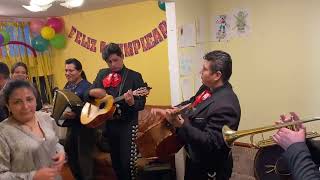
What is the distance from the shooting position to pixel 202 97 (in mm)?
2170

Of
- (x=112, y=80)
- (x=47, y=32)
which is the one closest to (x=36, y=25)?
(x=47, y=32)

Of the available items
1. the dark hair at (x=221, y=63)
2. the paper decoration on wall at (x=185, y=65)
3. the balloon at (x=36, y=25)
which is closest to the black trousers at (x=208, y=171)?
the dark hair at (x=221, y=63)

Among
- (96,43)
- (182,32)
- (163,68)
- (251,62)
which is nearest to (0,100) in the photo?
(182,32)

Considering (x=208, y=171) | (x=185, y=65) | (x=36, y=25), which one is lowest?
(x=208, y=171)

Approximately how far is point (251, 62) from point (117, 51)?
133 centimetres

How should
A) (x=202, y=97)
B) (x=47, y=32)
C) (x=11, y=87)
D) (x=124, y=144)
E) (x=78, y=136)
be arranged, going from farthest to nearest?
(x=47, y=32)
(x=78, y=136)
(x=124, y=144)
(x=202, y=97)
(x=11, y=87)

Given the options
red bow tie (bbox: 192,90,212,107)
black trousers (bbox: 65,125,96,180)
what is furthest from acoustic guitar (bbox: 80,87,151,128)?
red bow tie (bbox: 192,90,212,107)

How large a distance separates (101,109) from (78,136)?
55 cm

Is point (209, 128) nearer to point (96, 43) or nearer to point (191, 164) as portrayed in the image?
point (191, 164)

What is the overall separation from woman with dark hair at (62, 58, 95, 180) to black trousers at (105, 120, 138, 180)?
0.43 meters

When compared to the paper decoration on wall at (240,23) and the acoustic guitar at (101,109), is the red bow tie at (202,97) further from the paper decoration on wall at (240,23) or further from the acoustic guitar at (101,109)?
the paper decoration on wall at (240,23)

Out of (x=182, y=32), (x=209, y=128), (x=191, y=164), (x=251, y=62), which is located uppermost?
(x=182, y=32)

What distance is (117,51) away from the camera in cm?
292

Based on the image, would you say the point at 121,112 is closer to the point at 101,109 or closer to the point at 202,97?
the point at 101,109
